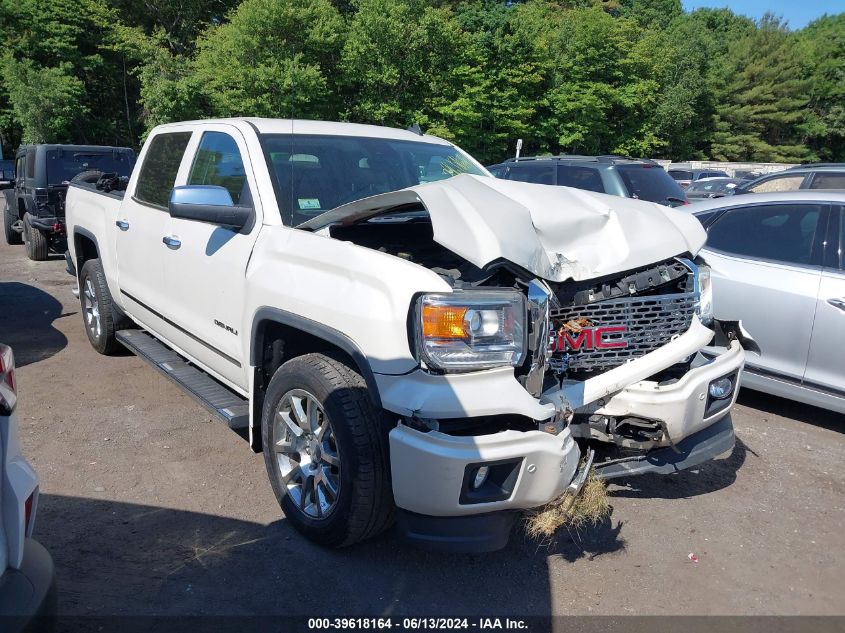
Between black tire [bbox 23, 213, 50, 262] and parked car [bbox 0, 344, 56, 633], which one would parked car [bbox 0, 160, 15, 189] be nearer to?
black tire [bbox 23, 213, 50, 262]

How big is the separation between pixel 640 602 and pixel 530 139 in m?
38.1

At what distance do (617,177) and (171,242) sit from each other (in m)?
6.38

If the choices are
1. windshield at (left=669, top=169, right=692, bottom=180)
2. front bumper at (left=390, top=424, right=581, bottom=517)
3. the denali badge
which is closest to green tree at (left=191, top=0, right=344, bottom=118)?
windshield at (left=669, top=169, right=692, bottom=180)

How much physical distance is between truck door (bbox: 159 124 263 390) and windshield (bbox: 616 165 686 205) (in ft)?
20.0

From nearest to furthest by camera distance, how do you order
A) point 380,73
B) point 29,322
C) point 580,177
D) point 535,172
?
point 29,322 < point 580,177 < point 535,172 < point 380,73

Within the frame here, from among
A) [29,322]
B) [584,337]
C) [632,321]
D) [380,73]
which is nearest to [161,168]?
[584,337]

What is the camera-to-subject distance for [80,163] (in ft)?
38.6

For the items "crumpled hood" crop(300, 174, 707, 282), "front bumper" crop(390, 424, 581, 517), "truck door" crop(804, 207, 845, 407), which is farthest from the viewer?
"truck door" crop(804, 207, 845, 407)

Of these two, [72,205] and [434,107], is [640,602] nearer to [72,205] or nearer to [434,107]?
[72,205]

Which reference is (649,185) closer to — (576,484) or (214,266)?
(214,266)

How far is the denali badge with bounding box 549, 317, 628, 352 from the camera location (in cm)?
A: 299

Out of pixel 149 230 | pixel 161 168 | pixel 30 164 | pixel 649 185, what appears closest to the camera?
pixel 149 230

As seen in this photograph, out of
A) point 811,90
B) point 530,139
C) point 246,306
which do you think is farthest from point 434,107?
point 811,90

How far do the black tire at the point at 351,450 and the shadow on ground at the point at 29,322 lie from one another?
4.22 metres
